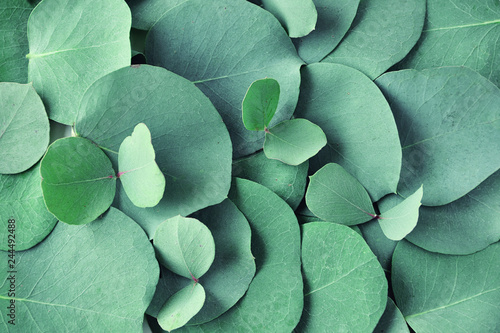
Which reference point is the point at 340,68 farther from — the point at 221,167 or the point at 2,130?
the point at 2,130

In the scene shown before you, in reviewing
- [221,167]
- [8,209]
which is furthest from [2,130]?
[221,167]

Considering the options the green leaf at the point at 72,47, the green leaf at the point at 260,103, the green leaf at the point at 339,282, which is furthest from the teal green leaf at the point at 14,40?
the green leaf at the point at 339,282

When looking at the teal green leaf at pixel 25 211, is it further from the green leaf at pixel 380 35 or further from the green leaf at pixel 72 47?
the green leaf at pixel 380 35

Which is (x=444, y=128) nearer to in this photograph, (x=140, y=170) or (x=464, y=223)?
(x=464, y=223)

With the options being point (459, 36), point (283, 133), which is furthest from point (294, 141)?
point (459, 36)

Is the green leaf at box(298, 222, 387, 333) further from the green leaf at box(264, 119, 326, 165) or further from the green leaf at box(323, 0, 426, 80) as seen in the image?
the green leaf at box(323, 0, 426, 80)
